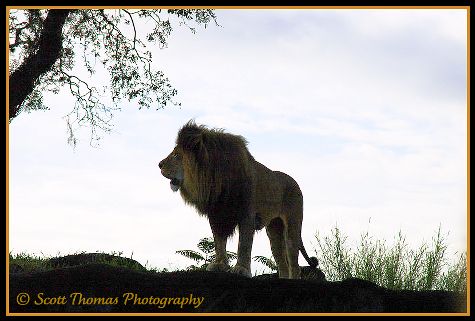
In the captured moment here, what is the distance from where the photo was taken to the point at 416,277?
1023 centimetres

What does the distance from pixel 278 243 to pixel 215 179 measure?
1.73m

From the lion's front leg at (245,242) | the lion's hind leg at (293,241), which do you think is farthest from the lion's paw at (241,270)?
the lion's hind leg at (293,241)

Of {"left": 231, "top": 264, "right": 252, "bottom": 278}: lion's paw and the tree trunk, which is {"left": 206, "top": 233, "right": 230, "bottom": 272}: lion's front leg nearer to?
{"left": 231, "top": 264, "right": 252, "bottom": 278}: lion's paw

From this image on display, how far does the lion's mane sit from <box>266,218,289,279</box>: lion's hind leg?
1.20m

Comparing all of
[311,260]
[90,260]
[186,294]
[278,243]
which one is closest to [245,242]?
[278,243]

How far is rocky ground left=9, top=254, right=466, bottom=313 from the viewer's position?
5891 mm

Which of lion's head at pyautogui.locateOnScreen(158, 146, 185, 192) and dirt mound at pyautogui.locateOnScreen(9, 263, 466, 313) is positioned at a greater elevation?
lion's head at pyautogui.locateOnScreen(158, 146, 185, 192)

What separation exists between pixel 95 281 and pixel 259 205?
2.41 metres

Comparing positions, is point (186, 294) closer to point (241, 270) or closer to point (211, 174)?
point (241, 270)

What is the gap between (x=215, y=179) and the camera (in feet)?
24.7

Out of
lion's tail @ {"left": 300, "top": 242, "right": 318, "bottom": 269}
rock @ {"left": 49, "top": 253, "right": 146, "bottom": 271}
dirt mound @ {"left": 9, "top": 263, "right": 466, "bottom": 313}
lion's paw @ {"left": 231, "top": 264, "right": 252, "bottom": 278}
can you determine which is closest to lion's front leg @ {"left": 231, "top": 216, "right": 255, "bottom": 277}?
lion's paw @ {"left": 231, "top": 264, "right": 252, "bottom": 278}

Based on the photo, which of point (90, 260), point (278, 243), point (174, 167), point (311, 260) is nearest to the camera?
point (174, 167)

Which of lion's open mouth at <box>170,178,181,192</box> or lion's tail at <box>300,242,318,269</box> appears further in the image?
lion's tail at <box>300,242,318,269</box>

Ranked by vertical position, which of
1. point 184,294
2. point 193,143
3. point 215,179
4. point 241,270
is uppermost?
point 193,143
